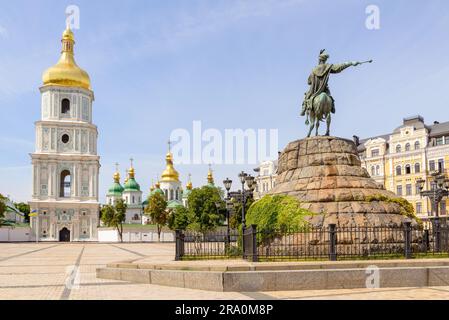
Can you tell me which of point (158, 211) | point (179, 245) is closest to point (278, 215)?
point (179, 245)

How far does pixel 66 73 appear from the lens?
263ft

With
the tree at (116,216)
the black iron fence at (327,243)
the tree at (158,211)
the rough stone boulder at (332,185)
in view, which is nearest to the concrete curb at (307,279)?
the black iron fence at (327,243)

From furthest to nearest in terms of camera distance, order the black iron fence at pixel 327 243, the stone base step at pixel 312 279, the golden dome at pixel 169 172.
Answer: the golden dome at pixel 169 172 → the black iron fence at pixel 327 243 → the stone base step at pixel 312 279

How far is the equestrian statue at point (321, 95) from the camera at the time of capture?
1936 centimetres

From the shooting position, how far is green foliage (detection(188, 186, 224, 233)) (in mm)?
62219

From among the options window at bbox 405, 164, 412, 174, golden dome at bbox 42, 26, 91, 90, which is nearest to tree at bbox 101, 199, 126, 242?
golden dome at bbox 42, 26, 91, 90

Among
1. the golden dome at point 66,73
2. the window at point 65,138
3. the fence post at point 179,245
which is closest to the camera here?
the fence post at point 179,245

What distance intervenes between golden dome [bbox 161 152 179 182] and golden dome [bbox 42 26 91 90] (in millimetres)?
38956

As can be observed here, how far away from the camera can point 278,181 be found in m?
19.8

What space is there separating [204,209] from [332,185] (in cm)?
4616

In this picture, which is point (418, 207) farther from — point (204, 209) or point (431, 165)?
point (204, 209)

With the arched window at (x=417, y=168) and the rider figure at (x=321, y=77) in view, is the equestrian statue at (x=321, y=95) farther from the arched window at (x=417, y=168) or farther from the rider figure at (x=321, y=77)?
the arched window at (x=417, y=168)

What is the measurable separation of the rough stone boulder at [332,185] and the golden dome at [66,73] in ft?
216
